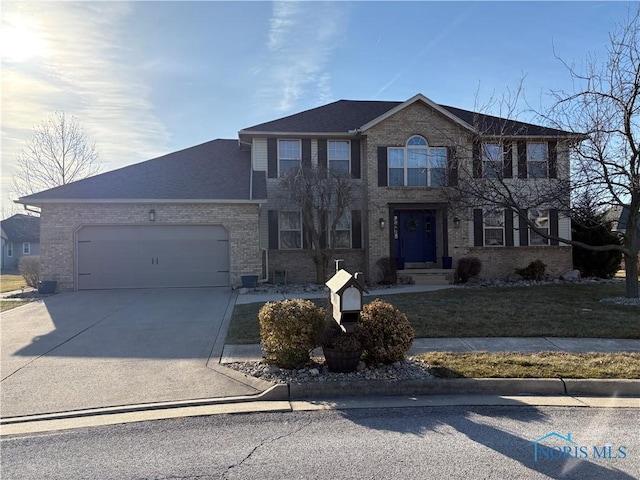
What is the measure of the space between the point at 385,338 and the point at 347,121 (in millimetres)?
14254

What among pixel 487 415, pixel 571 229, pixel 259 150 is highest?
pixel 259 150

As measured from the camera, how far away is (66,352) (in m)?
7.49

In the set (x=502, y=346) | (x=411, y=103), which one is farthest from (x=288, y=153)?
(x=502, y=346)

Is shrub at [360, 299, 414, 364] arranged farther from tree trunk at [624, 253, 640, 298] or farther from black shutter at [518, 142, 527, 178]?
black shutter at [518, 142, 527, 178]

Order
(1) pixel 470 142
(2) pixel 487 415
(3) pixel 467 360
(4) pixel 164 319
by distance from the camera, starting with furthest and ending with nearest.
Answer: (1) pixel 470 142
(4) pixel 164 319
(3) pixel 467 360
(2) pixel 487 415

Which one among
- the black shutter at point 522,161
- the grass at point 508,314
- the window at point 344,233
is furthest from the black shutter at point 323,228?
the black shutter at point 522,161

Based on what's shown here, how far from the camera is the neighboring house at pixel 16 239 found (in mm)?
44344

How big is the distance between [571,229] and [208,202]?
15667 mm

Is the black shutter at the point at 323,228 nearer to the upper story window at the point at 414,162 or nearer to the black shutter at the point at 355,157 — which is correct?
the black shutter at the point at 355,157

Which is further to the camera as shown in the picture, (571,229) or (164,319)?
(571,229)

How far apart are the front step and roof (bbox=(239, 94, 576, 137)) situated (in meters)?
5.45

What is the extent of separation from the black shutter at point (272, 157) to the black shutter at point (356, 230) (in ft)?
11.6


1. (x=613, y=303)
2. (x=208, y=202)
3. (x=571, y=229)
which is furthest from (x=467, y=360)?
(x=571, y=229)

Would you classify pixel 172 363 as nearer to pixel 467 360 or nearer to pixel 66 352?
pixel 66 352
